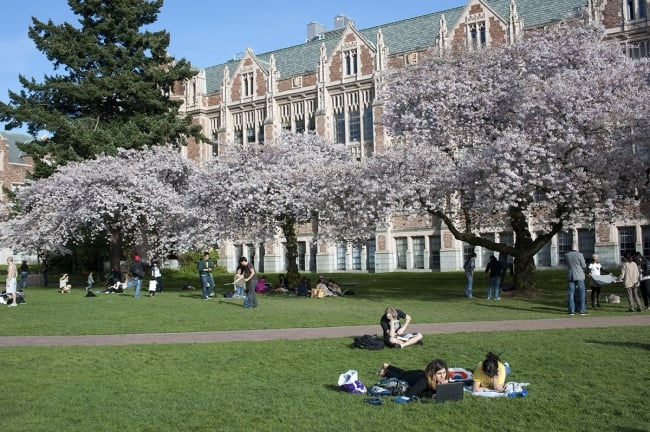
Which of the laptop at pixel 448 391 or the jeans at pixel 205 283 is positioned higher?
the jeans at pixel 205 283

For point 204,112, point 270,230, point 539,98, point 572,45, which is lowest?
point 270,230

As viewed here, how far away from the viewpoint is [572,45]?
2453cm

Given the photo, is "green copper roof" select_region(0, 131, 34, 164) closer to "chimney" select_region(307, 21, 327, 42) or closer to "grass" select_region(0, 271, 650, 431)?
"chimney" select_region(307, 21, 327, 42)

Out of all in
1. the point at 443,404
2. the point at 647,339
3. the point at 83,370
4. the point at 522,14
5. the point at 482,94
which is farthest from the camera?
the point at 522,14

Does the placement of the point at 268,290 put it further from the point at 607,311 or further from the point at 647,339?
the point at 647,339

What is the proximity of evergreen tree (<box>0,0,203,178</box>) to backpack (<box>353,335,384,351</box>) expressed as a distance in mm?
28525

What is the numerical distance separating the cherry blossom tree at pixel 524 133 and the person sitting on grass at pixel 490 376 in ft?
43.6

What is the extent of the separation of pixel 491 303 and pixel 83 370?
1407 cm

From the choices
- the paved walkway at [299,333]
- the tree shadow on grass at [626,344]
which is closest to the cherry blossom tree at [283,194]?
the paved walkway at [299,333]

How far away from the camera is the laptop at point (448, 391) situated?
870cm

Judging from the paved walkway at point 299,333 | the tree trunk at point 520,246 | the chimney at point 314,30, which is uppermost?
the chimney at point 314,30

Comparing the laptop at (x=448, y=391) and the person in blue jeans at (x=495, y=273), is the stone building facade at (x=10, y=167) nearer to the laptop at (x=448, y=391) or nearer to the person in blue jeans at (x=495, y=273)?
the person in blue jeans at (x=495, y=273)

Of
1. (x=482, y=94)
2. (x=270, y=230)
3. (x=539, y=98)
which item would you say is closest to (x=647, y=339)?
(x=539, y=98)

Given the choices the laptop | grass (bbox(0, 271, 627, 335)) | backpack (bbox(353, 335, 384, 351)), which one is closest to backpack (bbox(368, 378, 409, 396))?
the laptop
